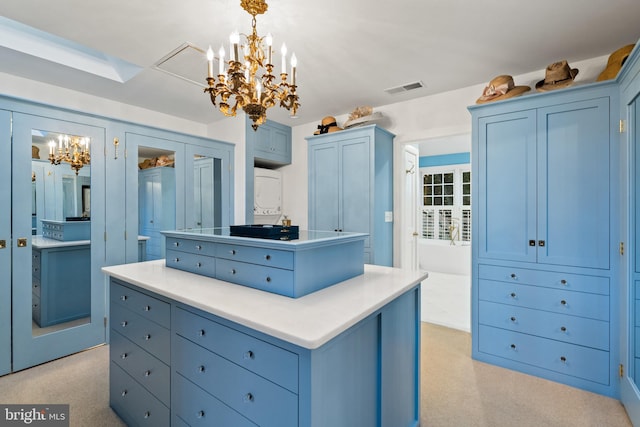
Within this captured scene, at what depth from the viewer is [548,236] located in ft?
7.90

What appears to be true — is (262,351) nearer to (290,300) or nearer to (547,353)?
(290,300)

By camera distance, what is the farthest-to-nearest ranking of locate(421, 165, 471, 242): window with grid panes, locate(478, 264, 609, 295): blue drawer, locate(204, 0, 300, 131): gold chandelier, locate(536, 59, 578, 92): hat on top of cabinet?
locate(421, 165, 471, 242): window with grid panes < locate(536, 59, 578, 92): hat on top of cabinet < locate(478, 264, 609, 295): blue drawer < locate(204, 0, 300, 131): gold chandelier

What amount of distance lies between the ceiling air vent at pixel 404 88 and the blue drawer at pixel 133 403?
331 centimetres

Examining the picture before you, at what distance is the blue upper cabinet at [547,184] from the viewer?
223cm

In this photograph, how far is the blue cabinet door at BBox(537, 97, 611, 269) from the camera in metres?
2.21

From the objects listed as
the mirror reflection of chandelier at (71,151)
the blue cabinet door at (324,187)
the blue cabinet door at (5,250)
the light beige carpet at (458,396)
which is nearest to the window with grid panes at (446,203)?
the blue cabinet door at (324,187)

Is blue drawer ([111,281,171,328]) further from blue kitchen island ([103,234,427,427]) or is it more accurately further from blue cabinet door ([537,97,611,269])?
blue cabinet door ([537,97,611,269])

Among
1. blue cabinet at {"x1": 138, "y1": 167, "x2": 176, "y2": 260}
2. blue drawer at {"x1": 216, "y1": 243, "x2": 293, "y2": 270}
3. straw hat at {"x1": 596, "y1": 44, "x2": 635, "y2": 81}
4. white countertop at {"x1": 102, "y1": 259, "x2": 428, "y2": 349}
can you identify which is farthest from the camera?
blue cabinet at {"x1": 138, "y1": 167, "x2": 176, "y2": 260}

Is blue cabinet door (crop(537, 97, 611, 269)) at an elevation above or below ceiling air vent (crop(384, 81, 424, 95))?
below

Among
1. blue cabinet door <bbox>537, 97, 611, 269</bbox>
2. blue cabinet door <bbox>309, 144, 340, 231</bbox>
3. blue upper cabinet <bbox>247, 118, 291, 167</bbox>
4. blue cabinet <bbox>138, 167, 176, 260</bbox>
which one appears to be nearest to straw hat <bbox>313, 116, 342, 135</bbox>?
blue cabinet door <bbox>309, 144, 340, 231</bbox>

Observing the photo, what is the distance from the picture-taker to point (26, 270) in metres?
2.54

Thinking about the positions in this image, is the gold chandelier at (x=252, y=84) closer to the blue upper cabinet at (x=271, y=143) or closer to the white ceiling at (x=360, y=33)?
the white ceiling at (x=360, y=33)

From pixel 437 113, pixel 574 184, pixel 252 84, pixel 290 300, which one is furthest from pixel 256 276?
pixel 437 113

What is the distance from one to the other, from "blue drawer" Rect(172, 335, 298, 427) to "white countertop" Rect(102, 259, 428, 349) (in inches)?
9.5
